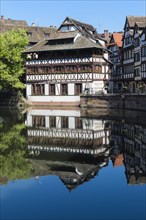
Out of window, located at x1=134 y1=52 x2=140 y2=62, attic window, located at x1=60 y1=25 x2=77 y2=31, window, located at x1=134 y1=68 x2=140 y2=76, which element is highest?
attic window, located at x1=60 y1=25 x2=77 y2=31

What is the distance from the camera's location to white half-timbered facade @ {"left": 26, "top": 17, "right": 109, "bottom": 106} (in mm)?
63469

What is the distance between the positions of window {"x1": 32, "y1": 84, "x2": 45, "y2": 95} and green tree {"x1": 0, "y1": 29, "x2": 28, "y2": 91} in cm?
243

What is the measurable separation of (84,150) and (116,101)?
32125 millimetres

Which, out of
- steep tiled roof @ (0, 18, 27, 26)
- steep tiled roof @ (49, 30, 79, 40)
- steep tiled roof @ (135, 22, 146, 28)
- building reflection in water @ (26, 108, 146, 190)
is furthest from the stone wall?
steep tiled roof @ (0, 18, 27, 26)

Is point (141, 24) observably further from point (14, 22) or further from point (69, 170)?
point (69, 170)

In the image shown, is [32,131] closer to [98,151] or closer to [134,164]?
[98,151]

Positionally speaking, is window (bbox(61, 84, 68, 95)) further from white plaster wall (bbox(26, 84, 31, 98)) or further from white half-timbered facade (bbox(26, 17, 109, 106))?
white plaster wall (bbox(26, 84, 31, 98))

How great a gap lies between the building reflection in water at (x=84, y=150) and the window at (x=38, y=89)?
30311 mm

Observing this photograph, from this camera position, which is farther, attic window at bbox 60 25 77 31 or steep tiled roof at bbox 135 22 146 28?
attic window at bbox 60 25 77 31

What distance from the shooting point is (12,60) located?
2675 inches

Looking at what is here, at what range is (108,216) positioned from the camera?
1234cm

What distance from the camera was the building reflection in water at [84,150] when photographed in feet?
59.4

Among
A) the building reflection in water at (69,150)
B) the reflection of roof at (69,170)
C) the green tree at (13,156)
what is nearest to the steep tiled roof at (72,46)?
the building reflection in water at (69,150)

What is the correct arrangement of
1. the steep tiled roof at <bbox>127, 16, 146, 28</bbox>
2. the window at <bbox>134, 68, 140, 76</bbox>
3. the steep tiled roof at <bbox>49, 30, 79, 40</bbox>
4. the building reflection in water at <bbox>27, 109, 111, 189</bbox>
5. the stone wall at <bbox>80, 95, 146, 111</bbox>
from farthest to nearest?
the steep tiled roof at <bbox>127, 16, 146, 28</bbox>
the steep tiled roof at <bbox>49, 30, 79, 40</bbox>
the window at <bbox>134, 68, 140, 76</bbox>
the stone wall at <bbox>80, 95, 146, 111</bbox>
the building reflection in water at <bbox>27, 109, 111, 189</bbox>
